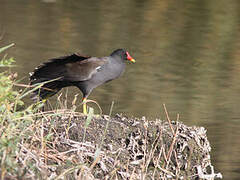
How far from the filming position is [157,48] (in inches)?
417

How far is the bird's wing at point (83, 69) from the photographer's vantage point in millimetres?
6199

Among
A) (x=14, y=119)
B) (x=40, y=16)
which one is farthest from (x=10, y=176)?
(x=40, y=16)

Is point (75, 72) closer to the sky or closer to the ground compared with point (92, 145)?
closer to the sky

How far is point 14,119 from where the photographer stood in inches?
162

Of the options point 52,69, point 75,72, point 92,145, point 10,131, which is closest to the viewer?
point 10,131

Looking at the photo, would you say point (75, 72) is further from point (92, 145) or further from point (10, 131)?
point (10, 131)

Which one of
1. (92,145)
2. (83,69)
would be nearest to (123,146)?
(92,145)

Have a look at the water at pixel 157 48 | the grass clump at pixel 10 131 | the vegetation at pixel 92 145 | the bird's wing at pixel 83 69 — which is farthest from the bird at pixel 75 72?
the grass clump at pixel 10 131

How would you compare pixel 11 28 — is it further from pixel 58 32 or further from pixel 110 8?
pixel 110 8

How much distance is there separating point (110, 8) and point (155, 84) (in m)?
4.36

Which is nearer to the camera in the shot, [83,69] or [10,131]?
[10,131]

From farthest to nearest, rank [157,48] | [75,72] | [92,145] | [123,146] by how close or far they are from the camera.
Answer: [157,48]
[75,72]
[123,146]
[92,145]

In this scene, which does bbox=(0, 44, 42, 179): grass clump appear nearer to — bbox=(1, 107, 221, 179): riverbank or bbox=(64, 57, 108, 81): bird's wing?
bbox=(1, 107, 221, 179): riverbank

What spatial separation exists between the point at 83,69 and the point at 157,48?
14.4 feet
